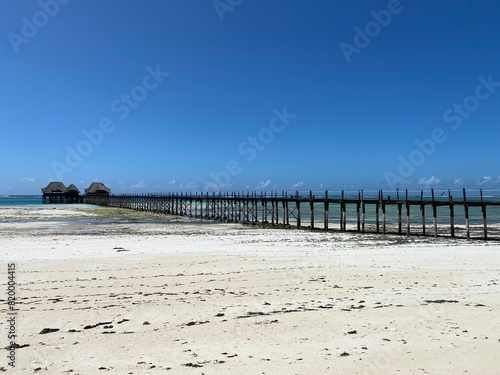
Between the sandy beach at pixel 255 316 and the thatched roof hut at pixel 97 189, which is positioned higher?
the thatched roof hut at pixel 97 189

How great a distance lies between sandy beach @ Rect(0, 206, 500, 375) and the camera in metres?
5.27

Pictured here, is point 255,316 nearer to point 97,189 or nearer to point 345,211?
point 345,211

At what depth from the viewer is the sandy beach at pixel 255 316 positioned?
17.3ft

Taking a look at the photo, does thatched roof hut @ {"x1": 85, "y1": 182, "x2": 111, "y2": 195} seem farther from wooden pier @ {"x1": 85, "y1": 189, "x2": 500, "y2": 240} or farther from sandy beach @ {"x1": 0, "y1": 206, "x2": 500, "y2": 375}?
sandy beach @ {"x1": 0, "y1": 206, "x2": 500, "y2": 375}

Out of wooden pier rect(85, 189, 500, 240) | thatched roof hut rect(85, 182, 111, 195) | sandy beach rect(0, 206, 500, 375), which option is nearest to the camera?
sandy beach rect(0, 206, 500, 375)

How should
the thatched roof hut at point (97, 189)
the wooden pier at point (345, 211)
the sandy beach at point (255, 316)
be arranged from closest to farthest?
the sandy beach at point (255, 316)
the wooden pier at point (345, 211)
the thatched roof hut at point (97, 189)

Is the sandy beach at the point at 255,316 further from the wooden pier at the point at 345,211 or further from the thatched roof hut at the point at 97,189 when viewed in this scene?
the thatched roof hut at the point at 97,189

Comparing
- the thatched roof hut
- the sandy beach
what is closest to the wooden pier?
the thatched roof hut

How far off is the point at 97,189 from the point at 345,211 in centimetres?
8185

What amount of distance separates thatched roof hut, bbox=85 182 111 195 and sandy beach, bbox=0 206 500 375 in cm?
8989

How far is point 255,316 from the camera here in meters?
7.16

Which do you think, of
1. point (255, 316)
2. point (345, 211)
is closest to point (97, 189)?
point (345, 211)

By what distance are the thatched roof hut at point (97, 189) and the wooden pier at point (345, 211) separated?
2.04 meters

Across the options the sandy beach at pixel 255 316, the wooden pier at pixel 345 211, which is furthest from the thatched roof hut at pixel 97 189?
the sandy beach at pixel 255 316
